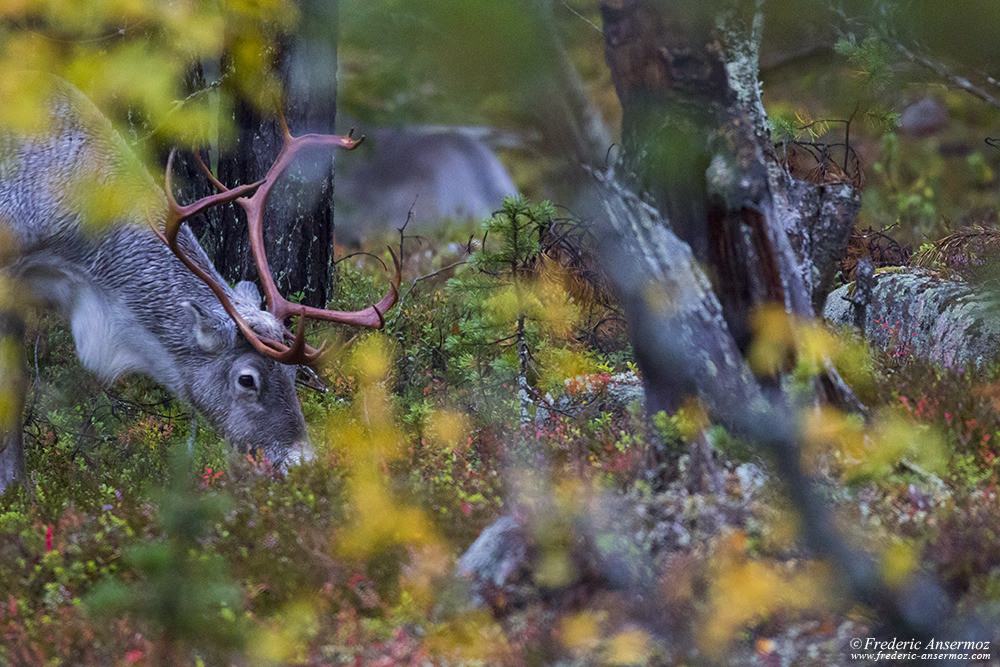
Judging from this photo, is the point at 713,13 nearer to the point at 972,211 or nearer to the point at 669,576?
the point at 669,576

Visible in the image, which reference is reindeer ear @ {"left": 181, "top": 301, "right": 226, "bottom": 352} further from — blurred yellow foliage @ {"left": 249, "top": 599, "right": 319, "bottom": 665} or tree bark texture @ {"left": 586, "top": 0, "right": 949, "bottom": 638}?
tree bark texture @ {"left": 586, "top": 0, "right": 949, "bottom": 638}

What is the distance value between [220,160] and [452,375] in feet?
8.60

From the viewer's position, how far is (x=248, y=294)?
20.2 ft

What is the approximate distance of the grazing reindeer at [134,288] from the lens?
5648 mm

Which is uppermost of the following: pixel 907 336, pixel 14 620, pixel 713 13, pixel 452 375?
pixel 713 13


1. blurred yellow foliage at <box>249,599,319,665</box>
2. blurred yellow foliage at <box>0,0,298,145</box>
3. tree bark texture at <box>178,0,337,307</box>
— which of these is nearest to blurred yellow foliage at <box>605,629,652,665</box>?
blurred yellow foliage at <box>249,599,319,665</box>

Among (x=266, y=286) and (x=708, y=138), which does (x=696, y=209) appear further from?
(x=266, y=286)

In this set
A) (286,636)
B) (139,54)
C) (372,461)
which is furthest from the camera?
(372,461)

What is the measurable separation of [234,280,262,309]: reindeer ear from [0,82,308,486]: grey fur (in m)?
0.01

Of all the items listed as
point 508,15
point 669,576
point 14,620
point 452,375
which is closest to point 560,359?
point 452,375

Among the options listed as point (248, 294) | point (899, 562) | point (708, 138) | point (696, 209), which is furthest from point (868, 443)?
point (248, 294)

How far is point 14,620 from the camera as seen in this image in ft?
12.7

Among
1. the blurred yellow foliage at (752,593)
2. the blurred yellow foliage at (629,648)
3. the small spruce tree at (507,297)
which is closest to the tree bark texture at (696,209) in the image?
the blurred yellow foliage at (752,593)

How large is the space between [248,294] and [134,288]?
2.33 ft
